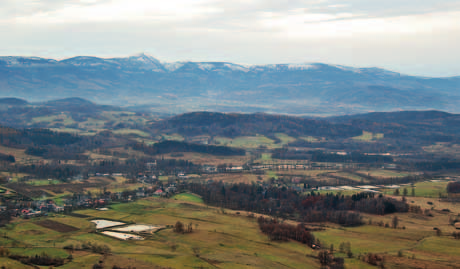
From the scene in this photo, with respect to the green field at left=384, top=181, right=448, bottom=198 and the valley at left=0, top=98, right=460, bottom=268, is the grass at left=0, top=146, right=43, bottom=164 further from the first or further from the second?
the green field at left=384, top=181, right=448, bottom=198

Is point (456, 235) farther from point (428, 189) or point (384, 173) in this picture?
point (384, 173)

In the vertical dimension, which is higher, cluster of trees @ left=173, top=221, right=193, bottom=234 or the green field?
the green field

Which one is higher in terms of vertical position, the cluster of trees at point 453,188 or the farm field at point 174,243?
the cluster of trees at point 453,188

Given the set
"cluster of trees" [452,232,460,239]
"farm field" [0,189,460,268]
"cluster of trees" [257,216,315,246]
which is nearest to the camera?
"farm field" [0,189,460,268]

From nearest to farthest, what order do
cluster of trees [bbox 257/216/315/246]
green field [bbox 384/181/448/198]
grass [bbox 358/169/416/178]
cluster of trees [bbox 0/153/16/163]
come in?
1. cluster of trees [bbox 257/216/315/246]
2. green field [bbox 384/181/448/198]
3. grass [bbox 358/169/416/178]
4. cluster of trees [bbox 0/153/16/163]

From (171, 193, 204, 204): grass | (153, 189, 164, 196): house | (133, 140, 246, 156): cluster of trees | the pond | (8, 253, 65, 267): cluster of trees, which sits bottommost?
(8, 253, 65, 267): cluster of trees

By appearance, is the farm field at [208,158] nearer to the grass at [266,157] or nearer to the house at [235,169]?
the grass at [266,157]

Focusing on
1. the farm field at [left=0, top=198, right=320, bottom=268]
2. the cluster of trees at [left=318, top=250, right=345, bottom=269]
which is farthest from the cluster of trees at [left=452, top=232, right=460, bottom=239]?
the farm field at [left=0, top=198, right=320, bottom=268]

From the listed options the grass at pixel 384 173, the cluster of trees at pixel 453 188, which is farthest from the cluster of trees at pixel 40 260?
the grass at pixel 384 173
